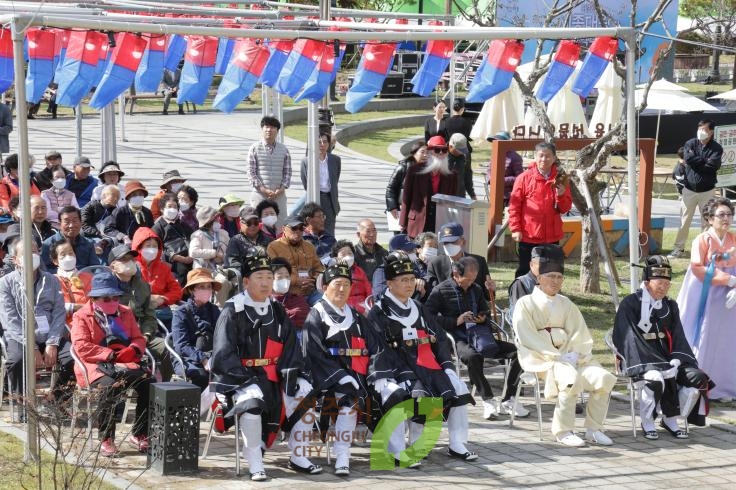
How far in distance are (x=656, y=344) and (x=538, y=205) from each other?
3334 millimetres

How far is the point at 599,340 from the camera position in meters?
13.4

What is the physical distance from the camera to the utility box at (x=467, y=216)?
588 inches

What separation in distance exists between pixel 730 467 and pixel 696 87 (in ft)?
155

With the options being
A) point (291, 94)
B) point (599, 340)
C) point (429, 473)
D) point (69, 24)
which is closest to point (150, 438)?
point (429, 473)

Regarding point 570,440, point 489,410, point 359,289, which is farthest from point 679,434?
point 359,289

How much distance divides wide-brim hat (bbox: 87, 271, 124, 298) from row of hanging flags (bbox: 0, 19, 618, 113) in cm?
167

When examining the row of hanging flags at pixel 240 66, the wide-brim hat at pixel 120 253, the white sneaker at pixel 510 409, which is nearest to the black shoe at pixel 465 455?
the white sneaker at pixel 510 409

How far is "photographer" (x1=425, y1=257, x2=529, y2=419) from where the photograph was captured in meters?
10.5

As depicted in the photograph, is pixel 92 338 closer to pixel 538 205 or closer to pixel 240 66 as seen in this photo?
pixel 240 66

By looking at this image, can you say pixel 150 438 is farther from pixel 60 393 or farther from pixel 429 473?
pixel 429 473

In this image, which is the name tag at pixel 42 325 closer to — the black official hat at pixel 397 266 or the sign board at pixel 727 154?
the black official hat at pixel 397 266

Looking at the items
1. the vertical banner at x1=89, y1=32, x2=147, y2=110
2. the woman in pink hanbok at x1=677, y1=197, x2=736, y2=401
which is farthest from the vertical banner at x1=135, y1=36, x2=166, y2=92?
the woman in pink hanbok at x1=677, y1=197, x2=736, y2=401

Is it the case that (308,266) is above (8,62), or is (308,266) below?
below

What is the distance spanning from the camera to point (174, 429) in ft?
28.1
